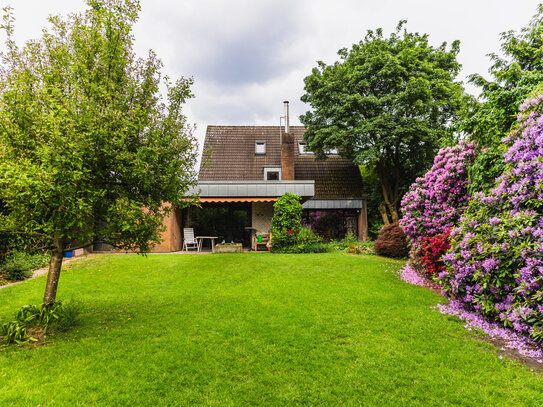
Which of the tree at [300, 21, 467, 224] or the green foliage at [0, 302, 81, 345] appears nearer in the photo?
the green foliage at [0, 302, 81, 345]

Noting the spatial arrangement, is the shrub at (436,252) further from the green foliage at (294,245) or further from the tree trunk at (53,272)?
the tree trunk at (53,272)

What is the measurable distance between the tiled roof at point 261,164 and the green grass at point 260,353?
12.9 m

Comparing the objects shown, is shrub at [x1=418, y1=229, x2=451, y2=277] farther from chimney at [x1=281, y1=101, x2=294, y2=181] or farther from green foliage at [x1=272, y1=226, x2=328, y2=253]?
chimney at [x1=281, y1=101, x2=294, y2=181]

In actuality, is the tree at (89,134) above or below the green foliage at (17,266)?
above

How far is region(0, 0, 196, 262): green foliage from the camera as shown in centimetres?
392

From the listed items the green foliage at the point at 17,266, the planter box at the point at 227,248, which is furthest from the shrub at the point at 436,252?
the green foliage at the point at 17,266

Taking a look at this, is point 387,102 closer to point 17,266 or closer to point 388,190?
point 388,190

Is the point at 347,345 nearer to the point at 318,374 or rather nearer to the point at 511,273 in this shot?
the point at 318,374

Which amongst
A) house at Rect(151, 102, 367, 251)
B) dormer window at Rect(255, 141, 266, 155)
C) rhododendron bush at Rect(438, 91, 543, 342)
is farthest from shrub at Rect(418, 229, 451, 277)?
dormer window at Rect(255, 141, 266, 155)

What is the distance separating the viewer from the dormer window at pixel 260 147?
2159 centimetres

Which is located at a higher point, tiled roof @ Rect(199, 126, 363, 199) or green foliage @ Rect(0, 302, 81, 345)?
tiled roof @ Rect(199, 126, 363, 199)

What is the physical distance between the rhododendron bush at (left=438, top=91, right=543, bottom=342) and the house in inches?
382

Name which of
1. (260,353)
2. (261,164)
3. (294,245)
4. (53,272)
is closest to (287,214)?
(294,245)

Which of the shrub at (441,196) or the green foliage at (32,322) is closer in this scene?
the green foliage at (32,322)
